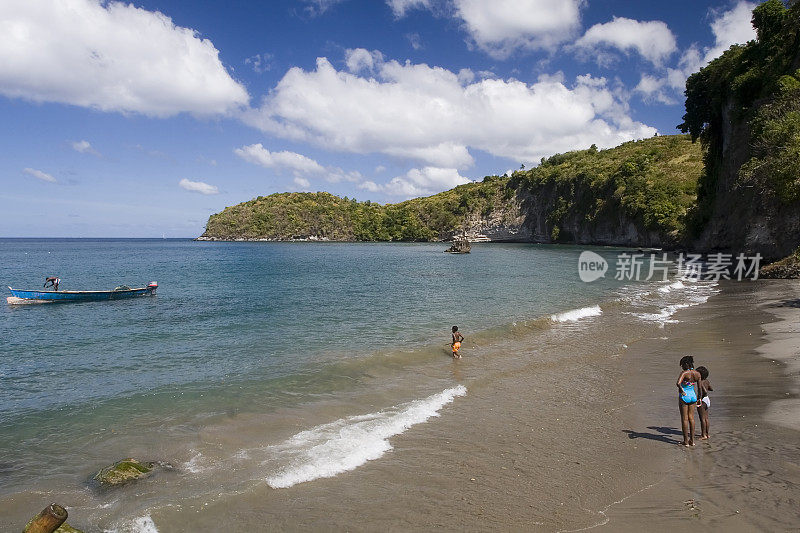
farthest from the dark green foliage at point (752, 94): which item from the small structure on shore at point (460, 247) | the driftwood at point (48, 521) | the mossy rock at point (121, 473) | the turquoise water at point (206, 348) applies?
the small structure on shore at point (460, 247)

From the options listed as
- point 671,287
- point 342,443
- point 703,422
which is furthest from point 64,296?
point 671,287

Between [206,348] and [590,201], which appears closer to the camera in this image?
[206,348]

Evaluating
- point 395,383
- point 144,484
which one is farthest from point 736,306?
point 144,484

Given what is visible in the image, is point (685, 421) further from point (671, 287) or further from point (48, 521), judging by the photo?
point (671, 287)

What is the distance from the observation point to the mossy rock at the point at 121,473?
8664 millimetres

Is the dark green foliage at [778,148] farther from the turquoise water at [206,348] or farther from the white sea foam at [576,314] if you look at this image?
the white sea foam at [576,314]

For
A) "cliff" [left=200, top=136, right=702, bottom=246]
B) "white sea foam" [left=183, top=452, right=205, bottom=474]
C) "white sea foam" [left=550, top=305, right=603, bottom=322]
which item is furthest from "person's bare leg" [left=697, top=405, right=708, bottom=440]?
"cliff" [left=200, top=136, right=702, bottom=246]

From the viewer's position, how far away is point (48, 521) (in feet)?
21.1

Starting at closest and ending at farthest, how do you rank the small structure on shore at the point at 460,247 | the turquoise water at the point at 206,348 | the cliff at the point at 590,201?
the turquoise water at the point at 206,348 → the cliff at the point at 590,201 → the small structure on shore at the point at 460,247

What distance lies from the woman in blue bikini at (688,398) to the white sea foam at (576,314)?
15928mm

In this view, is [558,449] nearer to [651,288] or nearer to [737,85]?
[651,288]

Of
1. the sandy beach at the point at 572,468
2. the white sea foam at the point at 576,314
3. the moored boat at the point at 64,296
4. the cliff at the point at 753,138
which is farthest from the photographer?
the cliff at the point at 753,138

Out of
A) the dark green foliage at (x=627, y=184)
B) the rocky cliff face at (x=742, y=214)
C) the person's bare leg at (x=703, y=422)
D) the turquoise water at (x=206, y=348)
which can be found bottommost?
the turquoise water at (x=206, y=348)

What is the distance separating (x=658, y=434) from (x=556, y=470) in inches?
121
